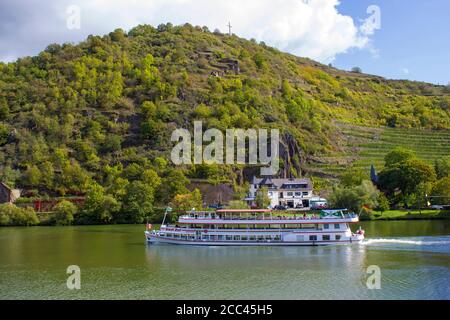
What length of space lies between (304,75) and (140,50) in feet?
207

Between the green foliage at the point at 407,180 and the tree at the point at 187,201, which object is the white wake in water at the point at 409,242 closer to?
the green foliage at the point at 407,180

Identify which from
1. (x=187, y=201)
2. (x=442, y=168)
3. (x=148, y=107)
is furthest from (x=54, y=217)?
(x=442, y=168)

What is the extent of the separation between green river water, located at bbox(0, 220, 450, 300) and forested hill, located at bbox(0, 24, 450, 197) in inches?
1820

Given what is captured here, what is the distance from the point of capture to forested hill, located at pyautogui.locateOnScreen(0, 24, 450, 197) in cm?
11669

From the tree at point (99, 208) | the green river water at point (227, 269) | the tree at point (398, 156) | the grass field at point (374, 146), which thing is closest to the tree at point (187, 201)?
the tree at point (99, 208)

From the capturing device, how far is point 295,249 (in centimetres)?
6025

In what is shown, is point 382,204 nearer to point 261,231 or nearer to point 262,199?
point 262,199

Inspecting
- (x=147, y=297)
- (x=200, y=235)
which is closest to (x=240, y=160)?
(x=200, y=235)

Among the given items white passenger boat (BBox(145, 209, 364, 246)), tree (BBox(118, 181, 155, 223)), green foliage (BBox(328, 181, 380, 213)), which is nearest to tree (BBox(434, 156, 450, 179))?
green foliage (BBox(328, 181, 380, 213))

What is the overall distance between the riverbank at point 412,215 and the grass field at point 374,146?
30307 millimetres

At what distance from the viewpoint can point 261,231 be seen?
2493 inches

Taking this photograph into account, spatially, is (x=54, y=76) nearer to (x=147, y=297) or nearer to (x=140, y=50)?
(x=140, y=50)

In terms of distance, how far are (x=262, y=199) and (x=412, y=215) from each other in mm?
26647
